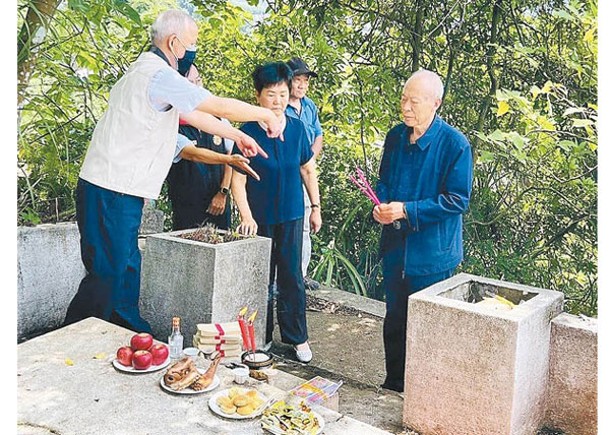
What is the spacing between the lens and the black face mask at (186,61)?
3.26m

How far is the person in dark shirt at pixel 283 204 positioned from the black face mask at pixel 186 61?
0.33 metres

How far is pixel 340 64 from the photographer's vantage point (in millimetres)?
4945

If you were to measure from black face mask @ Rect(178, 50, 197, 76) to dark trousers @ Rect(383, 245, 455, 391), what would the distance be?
1353mm

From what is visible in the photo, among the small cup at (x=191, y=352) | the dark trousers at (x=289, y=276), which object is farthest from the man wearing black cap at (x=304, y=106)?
the small cup at (x=191, y=352)

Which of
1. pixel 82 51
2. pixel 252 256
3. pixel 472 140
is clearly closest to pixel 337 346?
pixel 252 256

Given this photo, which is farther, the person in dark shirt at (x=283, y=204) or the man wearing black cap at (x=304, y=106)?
the man wearing black cap at (x=304, y=106)

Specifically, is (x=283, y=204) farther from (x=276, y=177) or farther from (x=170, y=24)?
(x=170, y=24)

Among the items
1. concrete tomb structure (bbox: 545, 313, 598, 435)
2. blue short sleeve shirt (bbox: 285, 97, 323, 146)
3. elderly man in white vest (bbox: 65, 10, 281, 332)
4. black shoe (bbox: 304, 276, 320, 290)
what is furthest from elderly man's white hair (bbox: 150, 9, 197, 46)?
black shoe (bbox: 304, 276, 320, 290)

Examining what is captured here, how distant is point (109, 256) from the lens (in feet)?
10.3

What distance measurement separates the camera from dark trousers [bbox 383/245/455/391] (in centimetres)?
312

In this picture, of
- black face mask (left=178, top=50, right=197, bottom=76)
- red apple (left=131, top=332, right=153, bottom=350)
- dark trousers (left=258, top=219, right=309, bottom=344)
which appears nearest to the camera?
red apple (left=131, top=332, right=153, bottom=350)

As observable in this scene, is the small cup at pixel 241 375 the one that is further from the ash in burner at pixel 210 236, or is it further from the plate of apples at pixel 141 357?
the ash in burner at pixel 210 236

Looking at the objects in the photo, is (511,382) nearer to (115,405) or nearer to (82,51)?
(115,405)

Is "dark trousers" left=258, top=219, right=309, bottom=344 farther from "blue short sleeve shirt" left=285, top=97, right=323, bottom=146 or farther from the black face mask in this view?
the black face mask
